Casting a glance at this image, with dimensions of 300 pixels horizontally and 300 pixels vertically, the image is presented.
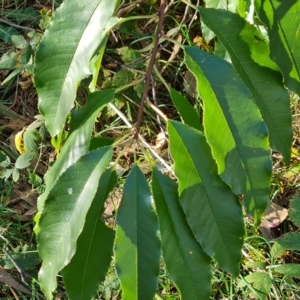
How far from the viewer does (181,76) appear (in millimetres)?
2100

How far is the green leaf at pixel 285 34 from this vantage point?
1088mm

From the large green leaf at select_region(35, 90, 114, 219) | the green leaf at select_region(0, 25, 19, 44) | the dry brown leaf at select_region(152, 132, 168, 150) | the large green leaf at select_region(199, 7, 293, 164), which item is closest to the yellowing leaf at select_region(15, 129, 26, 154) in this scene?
the green leaf at select_region(0, 25, 19, 44)

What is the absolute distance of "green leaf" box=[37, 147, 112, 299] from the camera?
3.43 ft

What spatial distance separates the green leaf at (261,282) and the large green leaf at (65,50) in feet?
3.17

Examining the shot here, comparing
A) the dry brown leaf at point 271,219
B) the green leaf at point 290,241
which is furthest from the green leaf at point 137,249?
the dry brown leaf at point 271,219

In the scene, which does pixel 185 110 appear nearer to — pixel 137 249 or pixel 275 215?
pixel 137 249

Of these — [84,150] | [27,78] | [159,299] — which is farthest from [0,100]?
[84,150]

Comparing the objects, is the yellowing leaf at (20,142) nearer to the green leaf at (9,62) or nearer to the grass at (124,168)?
the grass at (124,168)

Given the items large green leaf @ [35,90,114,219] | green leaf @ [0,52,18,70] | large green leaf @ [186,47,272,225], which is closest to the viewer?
large green leaf @ [186,47,272,225]

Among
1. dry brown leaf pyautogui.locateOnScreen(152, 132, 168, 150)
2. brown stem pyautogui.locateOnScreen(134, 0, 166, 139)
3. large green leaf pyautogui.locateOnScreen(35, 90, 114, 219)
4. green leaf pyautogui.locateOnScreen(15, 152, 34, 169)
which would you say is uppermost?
brown stem pyautogui.locateOnScreen(134, 0, 166, 139)

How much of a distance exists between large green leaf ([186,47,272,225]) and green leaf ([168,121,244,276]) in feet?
0.17

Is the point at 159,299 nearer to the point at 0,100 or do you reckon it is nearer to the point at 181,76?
the point at 181,76

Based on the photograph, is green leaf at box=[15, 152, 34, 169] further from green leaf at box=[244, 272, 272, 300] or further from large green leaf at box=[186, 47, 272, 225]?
large green leaf at box=[186, 47, 272, 225]

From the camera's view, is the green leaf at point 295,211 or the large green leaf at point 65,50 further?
the green leaf at point 295,211
